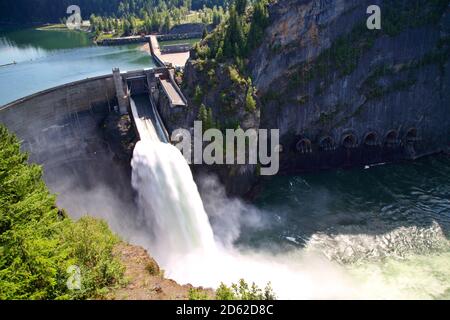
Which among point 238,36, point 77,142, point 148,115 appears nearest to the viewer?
point 77,142

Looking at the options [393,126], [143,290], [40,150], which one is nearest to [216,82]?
[40,150]

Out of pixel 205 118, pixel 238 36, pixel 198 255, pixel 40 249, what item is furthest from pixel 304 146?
pixel 40 249

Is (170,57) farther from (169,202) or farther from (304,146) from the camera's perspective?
(169,202)

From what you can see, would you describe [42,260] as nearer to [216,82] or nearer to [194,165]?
[194,165]

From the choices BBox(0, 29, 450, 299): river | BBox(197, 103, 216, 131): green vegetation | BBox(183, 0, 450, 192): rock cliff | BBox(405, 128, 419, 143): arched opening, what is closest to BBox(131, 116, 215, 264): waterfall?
BBox(0, 29, 450, 299): river

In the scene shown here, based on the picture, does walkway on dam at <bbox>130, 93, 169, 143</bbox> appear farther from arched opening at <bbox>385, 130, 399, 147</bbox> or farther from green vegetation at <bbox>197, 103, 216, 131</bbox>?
arched opening at <bbox>385, 130, 399, 147</bbox>

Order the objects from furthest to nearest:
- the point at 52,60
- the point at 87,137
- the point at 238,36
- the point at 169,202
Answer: the point at 52,60 → the point at 238,36 → the point at 87,137 → the point at 169,202

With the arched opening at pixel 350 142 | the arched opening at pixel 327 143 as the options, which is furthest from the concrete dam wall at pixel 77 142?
the arched opening at pixel 350 142
